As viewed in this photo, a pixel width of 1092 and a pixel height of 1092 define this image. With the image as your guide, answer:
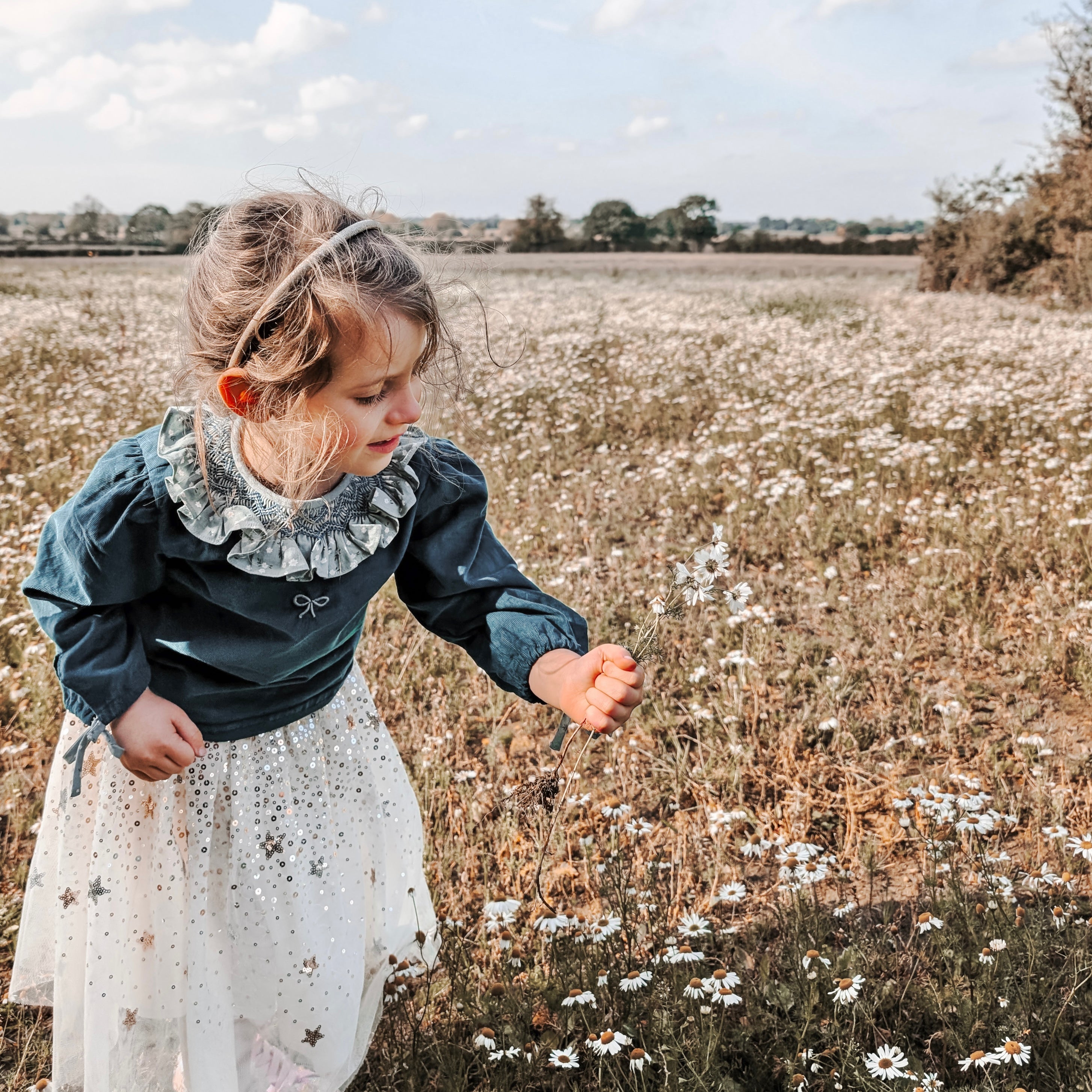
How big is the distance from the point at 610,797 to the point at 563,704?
4.00 feet

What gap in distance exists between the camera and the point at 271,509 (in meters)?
1.55

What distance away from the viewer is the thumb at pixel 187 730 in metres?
1.51

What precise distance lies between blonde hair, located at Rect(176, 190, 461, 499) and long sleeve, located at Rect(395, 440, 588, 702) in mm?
277

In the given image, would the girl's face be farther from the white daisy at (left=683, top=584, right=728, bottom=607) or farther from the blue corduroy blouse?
the white daisy at (left=683, top=584, right=728, bottom=607)

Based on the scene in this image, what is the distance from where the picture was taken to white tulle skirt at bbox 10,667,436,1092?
1648mm

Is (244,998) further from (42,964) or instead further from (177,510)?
(177,510)

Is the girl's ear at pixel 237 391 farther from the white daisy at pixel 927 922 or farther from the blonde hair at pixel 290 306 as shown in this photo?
the white daisy at pixel 927 922

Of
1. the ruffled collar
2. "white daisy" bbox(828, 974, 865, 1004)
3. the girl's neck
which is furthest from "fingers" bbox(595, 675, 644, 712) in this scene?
"white daisy" bbox(828, 974, 865, 1004)

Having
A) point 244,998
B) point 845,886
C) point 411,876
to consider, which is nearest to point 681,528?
point 845,886

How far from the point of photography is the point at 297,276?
141 cm

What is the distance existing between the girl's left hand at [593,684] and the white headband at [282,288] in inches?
27.5

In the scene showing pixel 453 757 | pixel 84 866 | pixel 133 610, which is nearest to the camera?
pixel 133 610

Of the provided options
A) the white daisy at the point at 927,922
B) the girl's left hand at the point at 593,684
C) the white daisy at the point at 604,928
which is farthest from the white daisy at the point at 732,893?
the girl's left hand at the point at 593,684

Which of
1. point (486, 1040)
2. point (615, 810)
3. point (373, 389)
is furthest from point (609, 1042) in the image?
point (373, 389)
